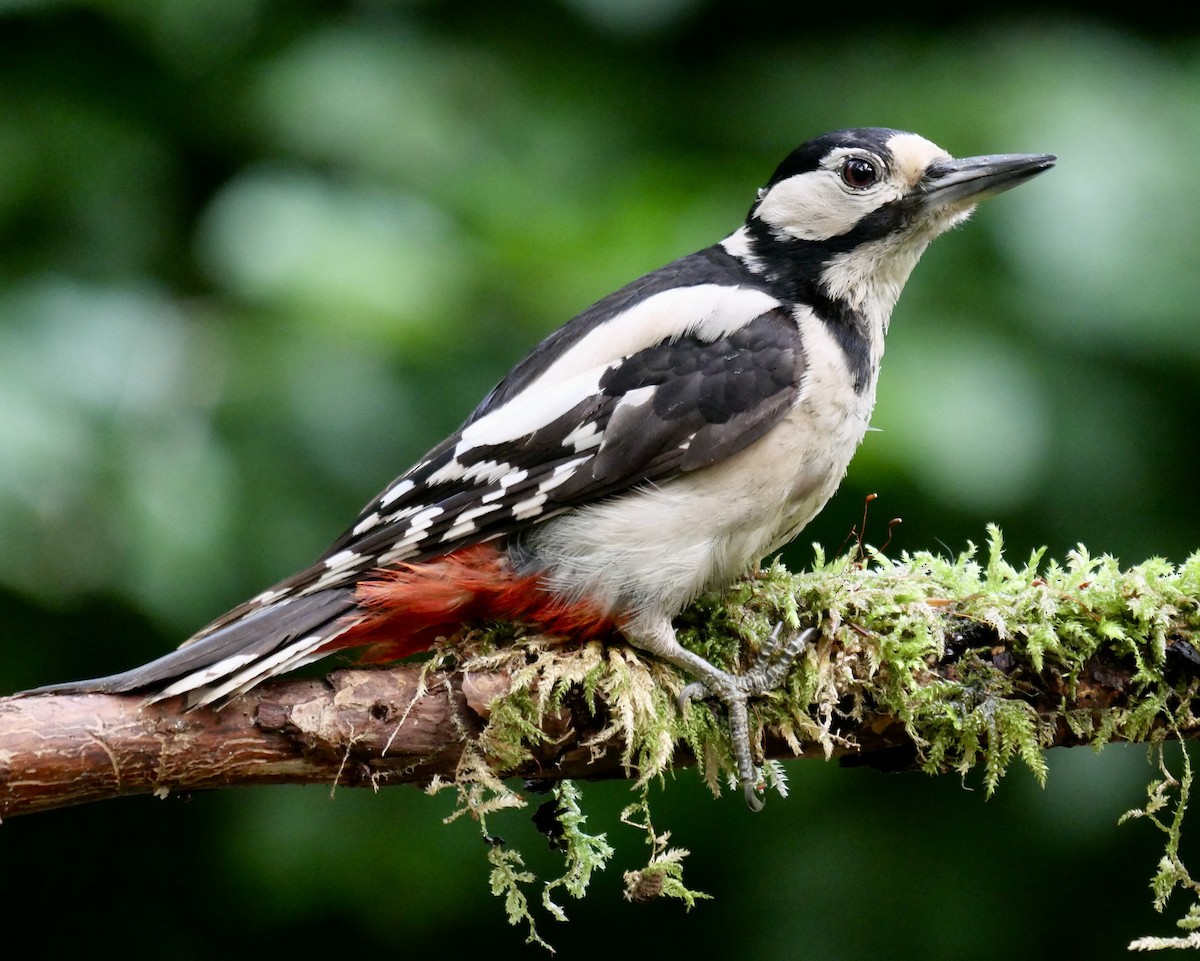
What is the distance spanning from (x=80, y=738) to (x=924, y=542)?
7.77 ft

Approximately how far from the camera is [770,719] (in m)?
2.51

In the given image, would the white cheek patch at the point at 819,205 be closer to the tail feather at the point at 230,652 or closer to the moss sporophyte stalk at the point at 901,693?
the moss sporophyte stalk at the point at 901,693

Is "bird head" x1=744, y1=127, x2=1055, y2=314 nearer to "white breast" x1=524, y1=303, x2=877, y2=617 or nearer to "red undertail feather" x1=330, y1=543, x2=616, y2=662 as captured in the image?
"white breast" x1=524, y1=303, x2=877, y2=617

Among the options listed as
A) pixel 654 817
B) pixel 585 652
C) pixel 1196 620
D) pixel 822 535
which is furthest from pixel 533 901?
pixel 1196 620

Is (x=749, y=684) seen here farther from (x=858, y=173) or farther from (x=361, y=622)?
(x=858, y=173)

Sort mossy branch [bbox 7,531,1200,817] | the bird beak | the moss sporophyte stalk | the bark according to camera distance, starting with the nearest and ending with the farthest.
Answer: the bark, mossy branch [bbox 7,531,1200,817], the moss sporophyte stalk, the bird beak

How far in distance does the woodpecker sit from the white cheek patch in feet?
0.10

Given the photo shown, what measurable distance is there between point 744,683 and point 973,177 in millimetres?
1264

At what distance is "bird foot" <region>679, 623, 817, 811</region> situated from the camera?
248 centimetres

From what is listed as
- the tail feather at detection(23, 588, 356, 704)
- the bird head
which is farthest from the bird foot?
the bird head

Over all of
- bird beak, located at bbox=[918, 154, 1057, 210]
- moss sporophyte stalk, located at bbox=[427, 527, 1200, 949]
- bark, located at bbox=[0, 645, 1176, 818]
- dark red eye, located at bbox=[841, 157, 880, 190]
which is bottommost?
moss sporophyte stalk, located at bbox=[427, 527, 1200, 949]

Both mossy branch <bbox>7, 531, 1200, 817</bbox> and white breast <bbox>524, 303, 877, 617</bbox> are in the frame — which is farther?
white breast <bbox>524, 303, 877, 617</bbox>

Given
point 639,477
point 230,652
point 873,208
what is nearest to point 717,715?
point 639,477

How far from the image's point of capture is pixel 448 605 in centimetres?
254
